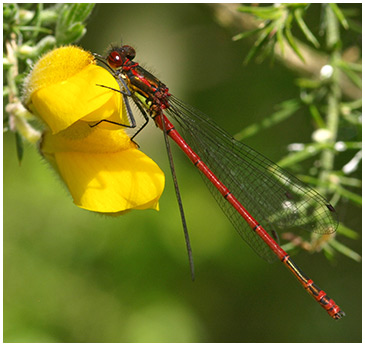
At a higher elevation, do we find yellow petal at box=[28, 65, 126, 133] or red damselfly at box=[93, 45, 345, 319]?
yellow petal at box=[28, 65, 126, 133]

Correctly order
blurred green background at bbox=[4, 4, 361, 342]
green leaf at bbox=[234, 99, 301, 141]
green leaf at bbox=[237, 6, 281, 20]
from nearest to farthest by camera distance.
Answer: green leaf at bbox=[237, 6, 281, 20], green leaf at bbox=[234, 99, 301, 141], blurred green background at bbox=[4, 4, 361, 342]

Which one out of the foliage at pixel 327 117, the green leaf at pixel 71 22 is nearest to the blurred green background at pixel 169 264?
the foliage at pixel 327 117

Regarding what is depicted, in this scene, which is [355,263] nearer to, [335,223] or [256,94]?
[335,223]

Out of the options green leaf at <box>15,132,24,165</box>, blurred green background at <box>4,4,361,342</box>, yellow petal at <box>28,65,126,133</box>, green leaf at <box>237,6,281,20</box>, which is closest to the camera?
yellow petal at <box>28,65,126,133</box>

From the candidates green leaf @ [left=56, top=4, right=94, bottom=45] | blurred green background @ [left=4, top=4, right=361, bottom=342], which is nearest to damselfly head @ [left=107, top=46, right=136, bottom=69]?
green leaf @ [left=56, top=4, right=94, bottom=45]

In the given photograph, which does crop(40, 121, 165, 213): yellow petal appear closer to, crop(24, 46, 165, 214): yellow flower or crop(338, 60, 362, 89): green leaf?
crop(24, 46, 165, 214): yellow flower

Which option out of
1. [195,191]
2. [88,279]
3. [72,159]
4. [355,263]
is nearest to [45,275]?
[88,279]
